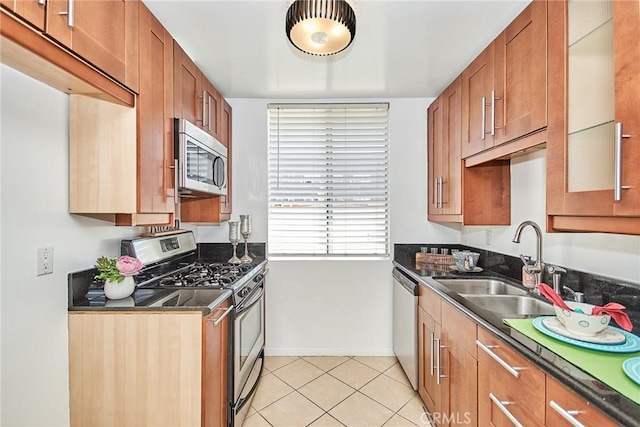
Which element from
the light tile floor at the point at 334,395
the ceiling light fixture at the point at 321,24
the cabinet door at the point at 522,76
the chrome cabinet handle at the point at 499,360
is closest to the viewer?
the chrome cabinet handle at the point at 499,360

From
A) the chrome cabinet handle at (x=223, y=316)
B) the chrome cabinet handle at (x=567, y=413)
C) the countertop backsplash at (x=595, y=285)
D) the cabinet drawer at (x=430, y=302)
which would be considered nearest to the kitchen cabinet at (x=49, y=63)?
the chrome cabinet handle at (x=223, y=316)

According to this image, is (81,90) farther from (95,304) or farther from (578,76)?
(578,76)

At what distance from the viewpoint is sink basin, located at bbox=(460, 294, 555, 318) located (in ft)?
5.77

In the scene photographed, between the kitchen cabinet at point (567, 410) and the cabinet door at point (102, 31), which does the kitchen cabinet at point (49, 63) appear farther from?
the kitchen cabinet at point (567, 410)

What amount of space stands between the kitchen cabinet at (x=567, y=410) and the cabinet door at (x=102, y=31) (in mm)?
1876

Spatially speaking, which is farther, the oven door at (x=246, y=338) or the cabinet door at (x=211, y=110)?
the cabinet door at (x=211, y=110)

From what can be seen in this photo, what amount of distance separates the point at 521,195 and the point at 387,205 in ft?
3.85

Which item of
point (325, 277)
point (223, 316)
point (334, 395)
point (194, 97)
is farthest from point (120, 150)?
point (334, 395)

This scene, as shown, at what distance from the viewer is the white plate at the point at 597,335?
1.07 m

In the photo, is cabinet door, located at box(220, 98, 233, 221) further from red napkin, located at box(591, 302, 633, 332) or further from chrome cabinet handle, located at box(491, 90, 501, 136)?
red napkin, located at box(591, 302, 633, 332)

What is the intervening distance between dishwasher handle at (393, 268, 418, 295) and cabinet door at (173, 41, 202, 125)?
76.8 inches

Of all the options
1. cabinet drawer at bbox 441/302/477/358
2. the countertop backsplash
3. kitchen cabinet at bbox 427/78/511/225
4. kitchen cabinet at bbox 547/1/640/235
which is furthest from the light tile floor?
kitchen cabinet at bbox 547/1/640/235

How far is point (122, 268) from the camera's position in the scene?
1.60 metres

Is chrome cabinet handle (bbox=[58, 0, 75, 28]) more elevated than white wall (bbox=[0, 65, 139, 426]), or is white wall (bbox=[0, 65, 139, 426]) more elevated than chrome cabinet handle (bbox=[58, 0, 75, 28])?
chrome cabinet handle (bbox=[58, 0, 75, 28])
